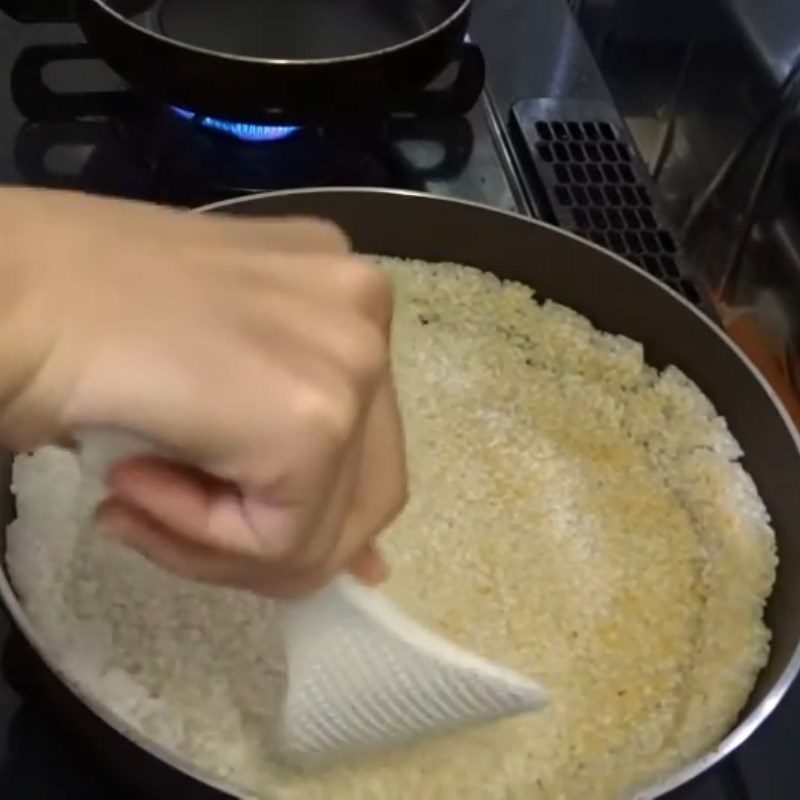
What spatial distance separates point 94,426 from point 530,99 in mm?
600

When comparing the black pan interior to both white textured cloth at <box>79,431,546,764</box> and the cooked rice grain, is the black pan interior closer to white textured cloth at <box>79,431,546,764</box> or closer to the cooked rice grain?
the cooked rice grain

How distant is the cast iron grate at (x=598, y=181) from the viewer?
85 centimetres

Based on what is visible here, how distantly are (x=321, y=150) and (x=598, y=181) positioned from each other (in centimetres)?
18

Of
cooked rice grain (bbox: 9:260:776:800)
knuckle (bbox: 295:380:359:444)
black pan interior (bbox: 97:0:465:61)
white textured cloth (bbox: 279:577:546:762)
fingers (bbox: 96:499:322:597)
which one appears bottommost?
cooked rice grain (bbox: 9:260:776:800)

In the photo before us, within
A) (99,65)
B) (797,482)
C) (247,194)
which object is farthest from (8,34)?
(797,482)

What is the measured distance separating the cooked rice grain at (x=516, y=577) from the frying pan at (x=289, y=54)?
0.11m

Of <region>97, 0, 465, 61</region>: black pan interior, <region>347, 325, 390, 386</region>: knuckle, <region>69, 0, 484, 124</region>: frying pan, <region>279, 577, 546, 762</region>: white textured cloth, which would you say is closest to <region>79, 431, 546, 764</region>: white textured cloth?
<region>279, 577, 546, 762</region>: white textured cloth

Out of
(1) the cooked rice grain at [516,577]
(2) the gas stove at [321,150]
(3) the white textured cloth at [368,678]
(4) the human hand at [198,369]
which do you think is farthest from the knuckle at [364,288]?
(2) the gas stove at [321,150]

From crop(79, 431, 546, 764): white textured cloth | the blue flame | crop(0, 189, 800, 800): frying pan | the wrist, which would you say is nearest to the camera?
the wrist

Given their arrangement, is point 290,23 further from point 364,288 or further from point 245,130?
point 364,288

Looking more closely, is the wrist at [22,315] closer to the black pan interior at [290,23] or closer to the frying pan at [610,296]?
the frying pan at [610,296]

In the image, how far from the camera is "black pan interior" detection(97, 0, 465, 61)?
0.86 meters

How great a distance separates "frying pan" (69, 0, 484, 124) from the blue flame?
1.7 inches

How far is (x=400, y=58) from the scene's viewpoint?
0.77 meters
